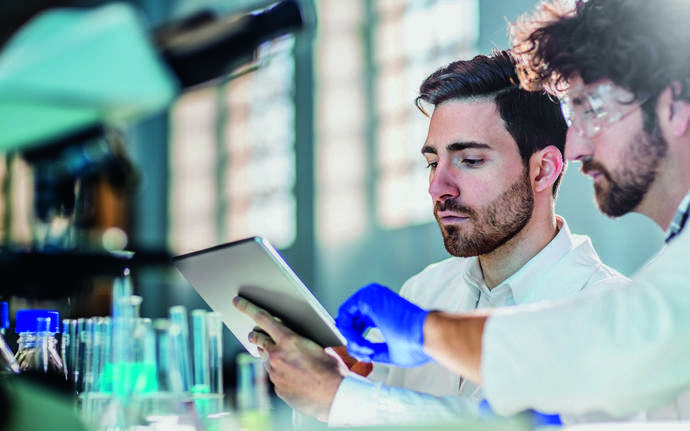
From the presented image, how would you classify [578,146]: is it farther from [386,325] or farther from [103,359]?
[103,359]

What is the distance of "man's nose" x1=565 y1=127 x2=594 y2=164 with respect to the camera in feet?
4.54

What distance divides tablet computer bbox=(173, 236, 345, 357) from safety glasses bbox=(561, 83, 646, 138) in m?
0.61

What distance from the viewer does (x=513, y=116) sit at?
1.80 meters

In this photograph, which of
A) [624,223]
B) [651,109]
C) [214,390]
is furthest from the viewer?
[624,223]

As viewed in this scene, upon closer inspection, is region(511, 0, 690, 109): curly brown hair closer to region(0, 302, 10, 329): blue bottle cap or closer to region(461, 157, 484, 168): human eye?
region(461, 157, 484, 168): human eye

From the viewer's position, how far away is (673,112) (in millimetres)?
1281

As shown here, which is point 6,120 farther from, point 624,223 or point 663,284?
point 624,223

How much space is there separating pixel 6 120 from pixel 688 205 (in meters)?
0.99

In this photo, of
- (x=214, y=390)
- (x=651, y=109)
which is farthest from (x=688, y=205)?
(x=214, y=390)

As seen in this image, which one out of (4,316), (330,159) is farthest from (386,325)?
(330,159)

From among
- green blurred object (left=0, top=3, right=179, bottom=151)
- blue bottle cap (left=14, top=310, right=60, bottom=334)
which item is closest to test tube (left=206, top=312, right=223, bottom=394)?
blue bottle cap (left=14, top=310, right=60, bottom=334)

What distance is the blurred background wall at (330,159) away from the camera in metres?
5.02

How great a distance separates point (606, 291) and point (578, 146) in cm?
45

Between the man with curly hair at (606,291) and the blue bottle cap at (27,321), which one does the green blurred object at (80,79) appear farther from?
the man with curly hair at (606,291)
